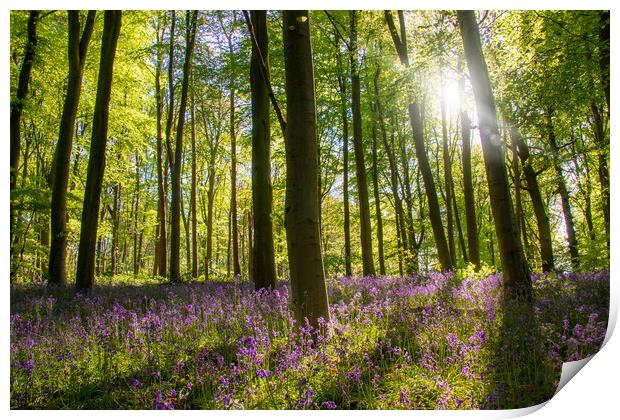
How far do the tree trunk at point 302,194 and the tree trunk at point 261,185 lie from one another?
2979mm

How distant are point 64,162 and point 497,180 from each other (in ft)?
27.6

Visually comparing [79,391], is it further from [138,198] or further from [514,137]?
[138,198]

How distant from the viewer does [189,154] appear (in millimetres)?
24562

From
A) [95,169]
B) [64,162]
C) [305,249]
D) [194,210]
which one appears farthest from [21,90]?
[194,210]

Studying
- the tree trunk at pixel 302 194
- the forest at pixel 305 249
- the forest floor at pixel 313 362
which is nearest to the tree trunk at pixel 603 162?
the forest at pixel 305 249

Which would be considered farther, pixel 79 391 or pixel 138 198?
pixel 138 198

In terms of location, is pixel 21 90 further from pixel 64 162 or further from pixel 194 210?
pixel 194 210

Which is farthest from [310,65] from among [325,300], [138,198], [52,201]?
[138,198]

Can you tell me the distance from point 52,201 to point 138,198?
2012cm

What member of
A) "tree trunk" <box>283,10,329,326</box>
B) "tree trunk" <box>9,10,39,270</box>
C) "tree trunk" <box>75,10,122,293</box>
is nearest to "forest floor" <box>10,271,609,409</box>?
"tree trunk" <box>283,10,329,326</box>

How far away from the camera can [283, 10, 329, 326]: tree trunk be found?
3803 mm

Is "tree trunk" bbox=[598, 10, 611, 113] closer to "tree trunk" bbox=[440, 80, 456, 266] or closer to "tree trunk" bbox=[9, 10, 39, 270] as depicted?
"tree trunk" bbox=[440, 80, 456, 266]
